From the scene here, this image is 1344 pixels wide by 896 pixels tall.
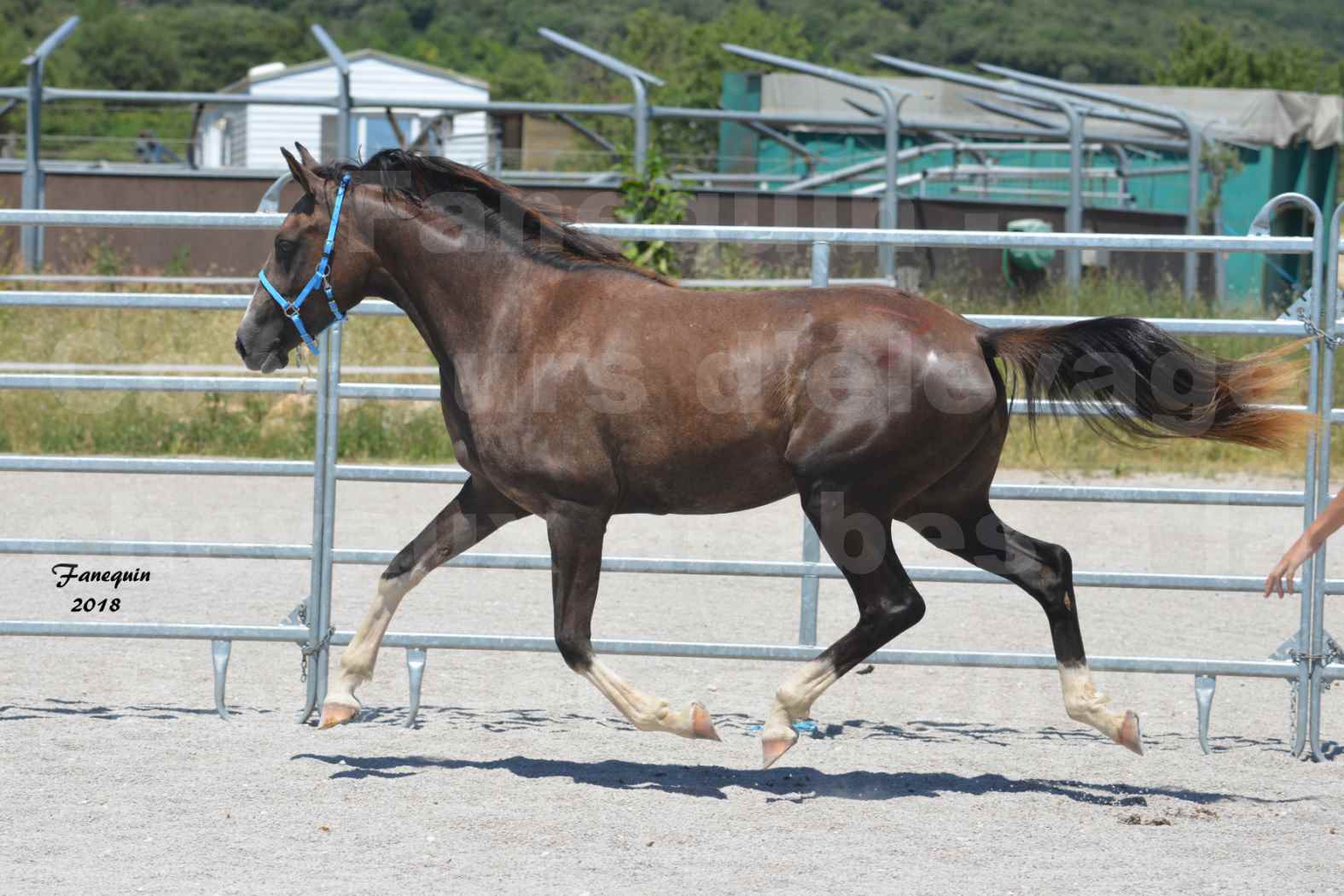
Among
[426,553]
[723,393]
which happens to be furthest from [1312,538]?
[426,553]

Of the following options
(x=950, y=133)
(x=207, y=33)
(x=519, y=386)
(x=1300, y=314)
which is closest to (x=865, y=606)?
(x=519, y=386)

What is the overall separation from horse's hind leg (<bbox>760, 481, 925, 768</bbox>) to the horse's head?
5.02 ft

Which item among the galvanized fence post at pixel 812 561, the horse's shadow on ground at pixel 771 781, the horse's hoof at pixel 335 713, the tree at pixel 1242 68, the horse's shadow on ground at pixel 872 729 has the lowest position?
the horse's shadow on ground at pixel 872 729

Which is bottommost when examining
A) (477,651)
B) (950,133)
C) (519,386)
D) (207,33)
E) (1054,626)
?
(477,651)

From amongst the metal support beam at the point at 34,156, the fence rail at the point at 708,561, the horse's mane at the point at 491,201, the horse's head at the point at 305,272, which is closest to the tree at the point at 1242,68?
the metal support beam at the point at 34,156

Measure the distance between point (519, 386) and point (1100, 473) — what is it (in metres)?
7.99

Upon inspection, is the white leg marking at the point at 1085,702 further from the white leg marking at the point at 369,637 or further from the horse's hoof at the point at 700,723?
the white leg marking at the point at 369,637

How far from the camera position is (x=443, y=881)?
12.3 feet

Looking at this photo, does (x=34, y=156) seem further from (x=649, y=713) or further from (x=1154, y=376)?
(x=1154, y=376)

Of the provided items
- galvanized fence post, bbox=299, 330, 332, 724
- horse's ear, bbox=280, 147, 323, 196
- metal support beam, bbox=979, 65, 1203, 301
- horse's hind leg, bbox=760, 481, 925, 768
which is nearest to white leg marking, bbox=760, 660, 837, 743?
horse's hind leg, bbox=760, 481, 925, 768

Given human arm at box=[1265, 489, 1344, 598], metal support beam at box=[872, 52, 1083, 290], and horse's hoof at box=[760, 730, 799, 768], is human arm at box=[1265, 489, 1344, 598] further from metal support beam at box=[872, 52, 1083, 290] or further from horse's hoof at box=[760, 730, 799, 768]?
metal support beam at box=[872, 52, 1083, 290]

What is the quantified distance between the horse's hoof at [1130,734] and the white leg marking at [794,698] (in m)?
0.88

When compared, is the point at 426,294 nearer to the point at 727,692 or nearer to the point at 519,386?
the point at 519,386

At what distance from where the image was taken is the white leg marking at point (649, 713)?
15.1ft
